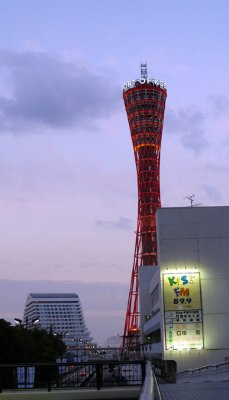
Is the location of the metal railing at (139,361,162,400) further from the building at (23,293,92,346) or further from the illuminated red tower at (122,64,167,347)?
the building at (23,293,92,346)

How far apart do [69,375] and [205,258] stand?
20111mm

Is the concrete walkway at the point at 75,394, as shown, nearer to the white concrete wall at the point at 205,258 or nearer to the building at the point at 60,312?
the white concrete wall at the point at 205,258

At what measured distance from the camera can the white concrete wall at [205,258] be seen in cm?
3228

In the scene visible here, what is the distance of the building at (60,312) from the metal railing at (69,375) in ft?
545

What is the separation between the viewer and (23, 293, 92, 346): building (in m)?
180

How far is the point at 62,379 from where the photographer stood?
14164 millimetres

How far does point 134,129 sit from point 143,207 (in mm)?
10435

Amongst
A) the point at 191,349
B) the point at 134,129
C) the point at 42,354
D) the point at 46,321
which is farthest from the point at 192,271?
the point at 46,321

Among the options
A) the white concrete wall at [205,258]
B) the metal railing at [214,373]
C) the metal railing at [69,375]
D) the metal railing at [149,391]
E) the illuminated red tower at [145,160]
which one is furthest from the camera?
the illuminated red tower at [145,160]

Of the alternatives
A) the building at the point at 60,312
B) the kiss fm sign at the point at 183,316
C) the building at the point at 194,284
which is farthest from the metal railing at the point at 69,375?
the building at the point at 60,312

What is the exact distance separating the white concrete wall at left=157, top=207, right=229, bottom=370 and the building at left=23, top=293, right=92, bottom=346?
148 metres

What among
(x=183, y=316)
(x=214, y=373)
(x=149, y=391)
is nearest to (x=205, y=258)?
(x=183, y=316)

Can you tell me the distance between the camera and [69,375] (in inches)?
557

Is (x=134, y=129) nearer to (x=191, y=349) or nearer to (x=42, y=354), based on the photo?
(x=42, y=354)
